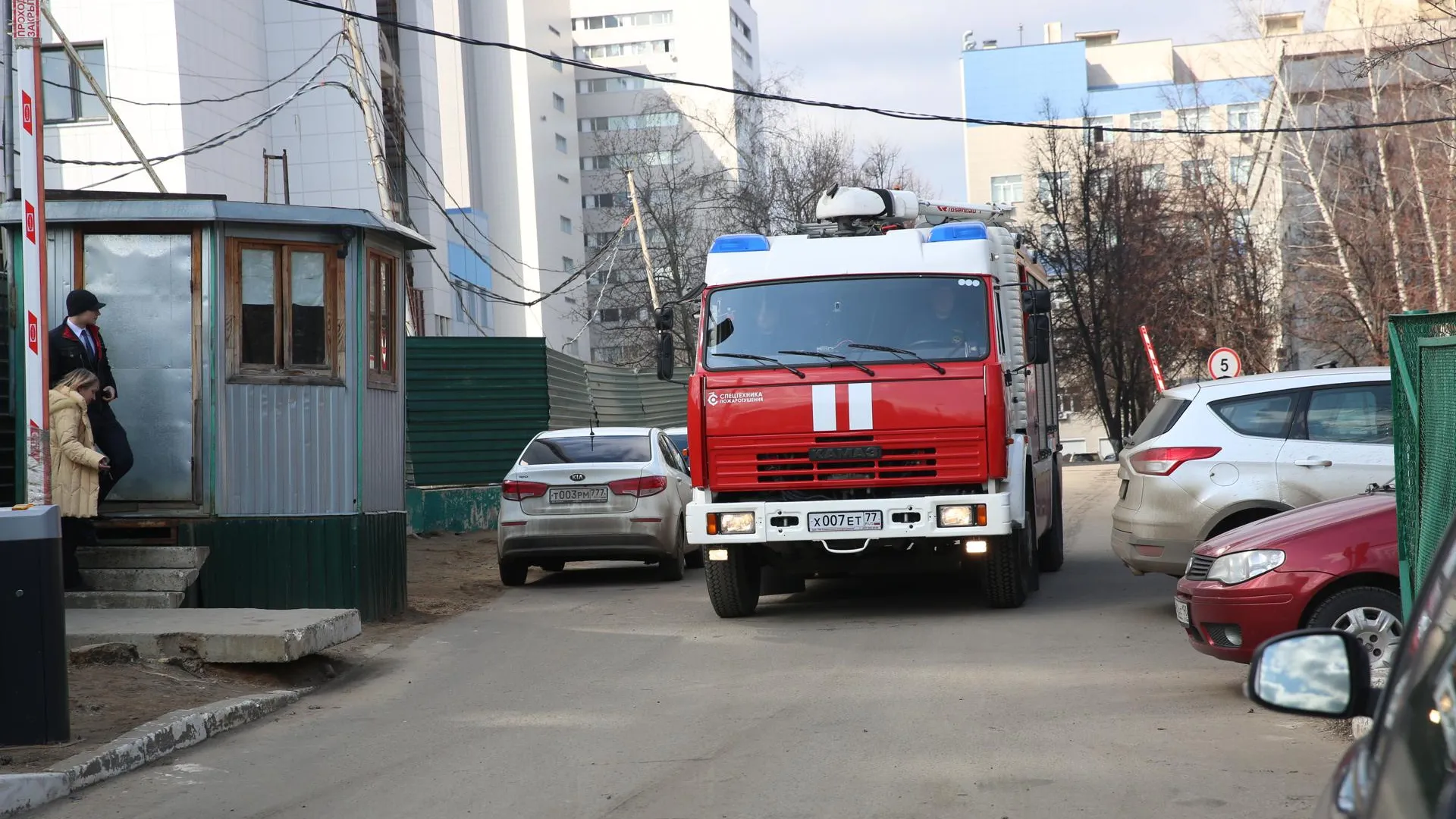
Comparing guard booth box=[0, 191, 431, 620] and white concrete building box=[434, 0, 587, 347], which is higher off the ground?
white concrete building box=[434, 0, 587, 347]

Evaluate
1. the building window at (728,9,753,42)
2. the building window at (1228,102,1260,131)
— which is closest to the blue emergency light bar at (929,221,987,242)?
the building window at (1228,102,1260,131)

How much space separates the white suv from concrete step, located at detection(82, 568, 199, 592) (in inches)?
266

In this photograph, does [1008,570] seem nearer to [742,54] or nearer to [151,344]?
[151,344]

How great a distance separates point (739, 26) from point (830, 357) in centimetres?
9641

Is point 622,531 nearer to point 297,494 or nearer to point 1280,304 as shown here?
point 297,494

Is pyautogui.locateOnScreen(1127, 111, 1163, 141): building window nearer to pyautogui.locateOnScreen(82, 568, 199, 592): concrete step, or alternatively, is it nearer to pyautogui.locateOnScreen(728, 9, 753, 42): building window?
pyautogui.locateOnScreen(728, 9, 753, 42): building window

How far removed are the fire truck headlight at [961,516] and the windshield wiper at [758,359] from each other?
141 cm

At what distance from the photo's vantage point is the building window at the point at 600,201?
290 ft

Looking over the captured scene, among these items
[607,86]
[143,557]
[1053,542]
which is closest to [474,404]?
[1053,542]

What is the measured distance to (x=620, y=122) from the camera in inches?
3797

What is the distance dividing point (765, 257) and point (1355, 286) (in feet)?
95.1

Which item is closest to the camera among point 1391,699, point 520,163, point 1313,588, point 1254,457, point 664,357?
point 1391,699

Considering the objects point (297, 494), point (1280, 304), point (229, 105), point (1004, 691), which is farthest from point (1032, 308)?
point (1280, 304)

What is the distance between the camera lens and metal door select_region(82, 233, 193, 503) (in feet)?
38.0
